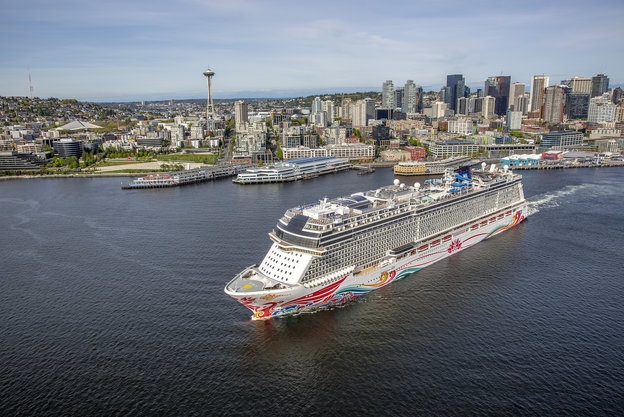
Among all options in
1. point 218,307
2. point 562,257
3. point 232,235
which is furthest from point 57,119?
point 562,257

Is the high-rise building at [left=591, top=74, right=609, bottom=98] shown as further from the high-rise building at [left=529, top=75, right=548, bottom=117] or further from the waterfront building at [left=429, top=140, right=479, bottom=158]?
the waterfront building at [left=429, top=140, right=479, bottom=158]

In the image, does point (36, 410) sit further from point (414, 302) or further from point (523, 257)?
point (523, 257)

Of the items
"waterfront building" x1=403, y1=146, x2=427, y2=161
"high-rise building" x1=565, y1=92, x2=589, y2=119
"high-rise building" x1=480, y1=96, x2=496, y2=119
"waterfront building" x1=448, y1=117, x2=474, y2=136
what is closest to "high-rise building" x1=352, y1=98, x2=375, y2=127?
"waterfront building" x1=448, y1=117, x2=474, y2=136

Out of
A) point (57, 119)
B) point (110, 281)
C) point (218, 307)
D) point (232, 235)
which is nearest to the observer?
point (218, 307)

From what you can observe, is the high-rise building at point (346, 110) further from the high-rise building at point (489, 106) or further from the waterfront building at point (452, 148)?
the waterfront building at point (452, 148)

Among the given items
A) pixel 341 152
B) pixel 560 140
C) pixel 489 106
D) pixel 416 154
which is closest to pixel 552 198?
pixel 416 154

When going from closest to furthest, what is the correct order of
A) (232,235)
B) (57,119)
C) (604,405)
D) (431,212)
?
(604,405) → (431,212) → (232,235) → (57,119)

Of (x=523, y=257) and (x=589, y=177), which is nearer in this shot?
(x=523, y=257)
